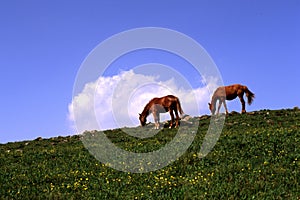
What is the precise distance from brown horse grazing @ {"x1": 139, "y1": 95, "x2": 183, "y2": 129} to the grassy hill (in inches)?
374

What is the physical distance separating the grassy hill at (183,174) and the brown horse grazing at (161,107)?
9497 millimetres

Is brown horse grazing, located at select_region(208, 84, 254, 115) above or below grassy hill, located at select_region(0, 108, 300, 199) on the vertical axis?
above

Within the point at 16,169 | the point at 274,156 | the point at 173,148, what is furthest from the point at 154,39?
the point at 16,169

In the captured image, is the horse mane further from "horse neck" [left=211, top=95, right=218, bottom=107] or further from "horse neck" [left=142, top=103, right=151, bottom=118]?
"horse neck" [left=211, top=95, right=218, bottom=107]

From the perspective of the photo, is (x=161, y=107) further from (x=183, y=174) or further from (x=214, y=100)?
(x=183, y=174)

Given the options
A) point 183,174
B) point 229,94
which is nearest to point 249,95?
point 229,94

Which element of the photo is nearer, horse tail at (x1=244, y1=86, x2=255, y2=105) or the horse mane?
the horse mane

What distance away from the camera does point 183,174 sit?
18.7 metres

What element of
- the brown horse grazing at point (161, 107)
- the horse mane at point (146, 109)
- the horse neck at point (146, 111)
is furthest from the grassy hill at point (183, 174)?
the horse neck at point (146, 111)

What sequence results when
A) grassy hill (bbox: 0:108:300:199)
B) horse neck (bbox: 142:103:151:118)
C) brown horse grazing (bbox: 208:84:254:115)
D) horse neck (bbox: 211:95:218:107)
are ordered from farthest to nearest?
1. horse neck (bbox: 211:95:218:107)
2. brown horse grazing (bbox: 208:84:254:115)
3. horse neck (bbox: 142:103:151:118)
4. grassy hill (bbox: 0:108:300:199)

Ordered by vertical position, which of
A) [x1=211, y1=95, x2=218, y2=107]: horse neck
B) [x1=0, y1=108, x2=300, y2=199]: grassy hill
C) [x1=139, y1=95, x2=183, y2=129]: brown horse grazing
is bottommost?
[x1=0, y1=108, x2=300, y2=199]: grassy hill

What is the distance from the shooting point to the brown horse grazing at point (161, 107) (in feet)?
120

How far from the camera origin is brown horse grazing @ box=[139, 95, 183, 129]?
36.6 meters

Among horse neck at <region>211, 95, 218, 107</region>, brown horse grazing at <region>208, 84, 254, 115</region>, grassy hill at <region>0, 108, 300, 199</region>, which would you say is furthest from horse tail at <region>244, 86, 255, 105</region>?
grassy hill at <region>0, 108, 300, 199</region>
